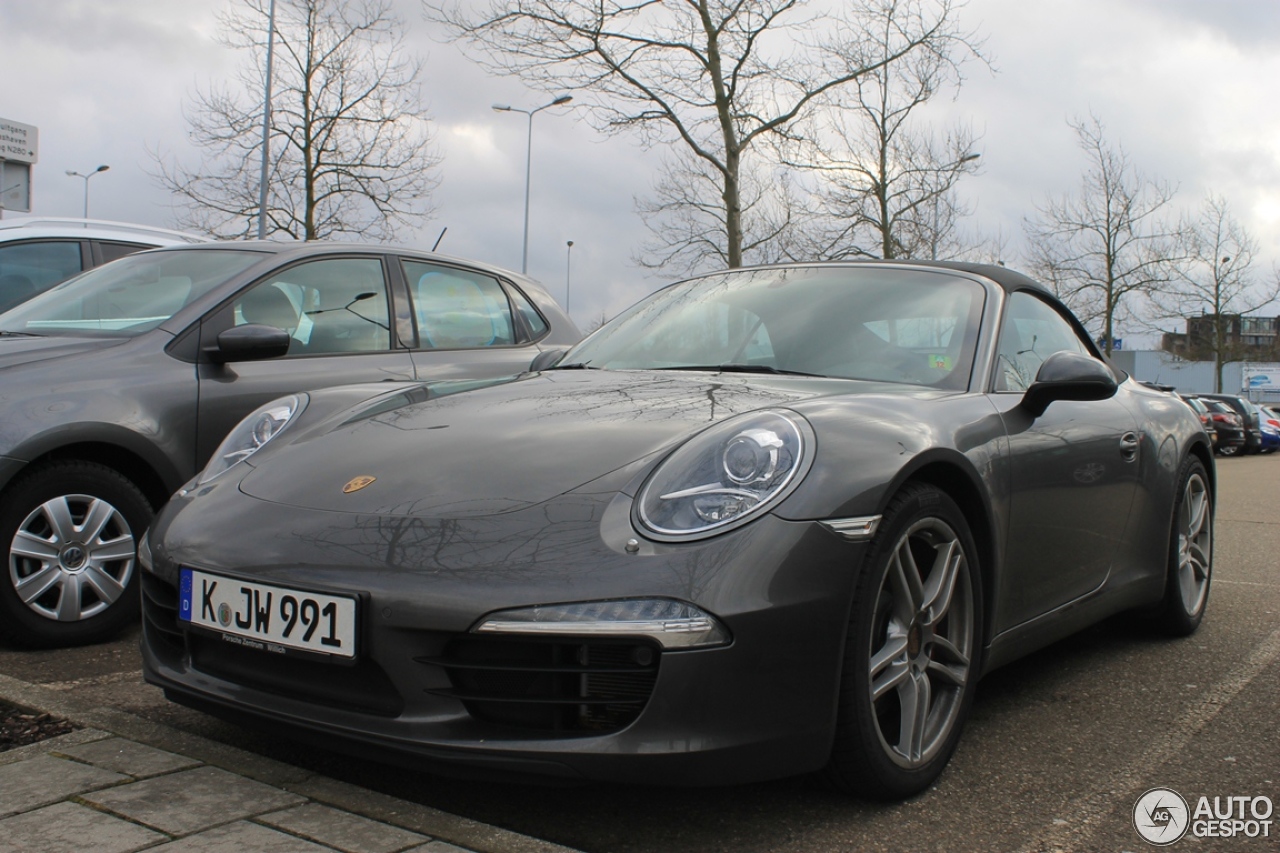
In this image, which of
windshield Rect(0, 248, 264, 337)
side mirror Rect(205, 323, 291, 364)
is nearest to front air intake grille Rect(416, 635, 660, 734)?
side mirror Rect(205, 323, 291, 364)

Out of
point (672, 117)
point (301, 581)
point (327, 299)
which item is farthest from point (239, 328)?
point (672, 117)

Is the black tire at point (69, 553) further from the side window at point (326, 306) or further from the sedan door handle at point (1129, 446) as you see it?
the sedan door handle at point (1129, 446)

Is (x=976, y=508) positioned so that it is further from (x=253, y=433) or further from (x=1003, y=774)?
(x=253, y=433)

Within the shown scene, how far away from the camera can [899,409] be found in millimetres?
2709

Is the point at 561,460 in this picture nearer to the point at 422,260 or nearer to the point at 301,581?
the point at 301,581

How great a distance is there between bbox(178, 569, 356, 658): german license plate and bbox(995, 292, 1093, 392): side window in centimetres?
189

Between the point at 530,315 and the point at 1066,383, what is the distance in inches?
121

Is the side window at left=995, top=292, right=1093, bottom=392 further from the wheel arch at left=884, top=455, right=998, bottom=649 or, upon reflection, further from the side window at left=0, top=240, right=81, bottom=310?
the side window at left=0, top=240, right=81, bottom=310

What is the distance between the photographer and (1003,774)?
2.76m

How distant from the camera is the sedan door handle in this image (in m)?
3.69

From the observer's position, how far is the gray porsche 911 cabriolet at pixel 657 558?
83.9 inches

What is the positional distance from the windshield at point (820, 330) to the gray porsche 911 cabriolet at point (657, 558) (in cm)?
1

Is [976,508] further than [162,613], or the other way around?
[976,508]

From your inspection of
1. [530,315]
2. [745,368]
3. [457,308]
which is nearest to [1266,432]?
[530,315]
